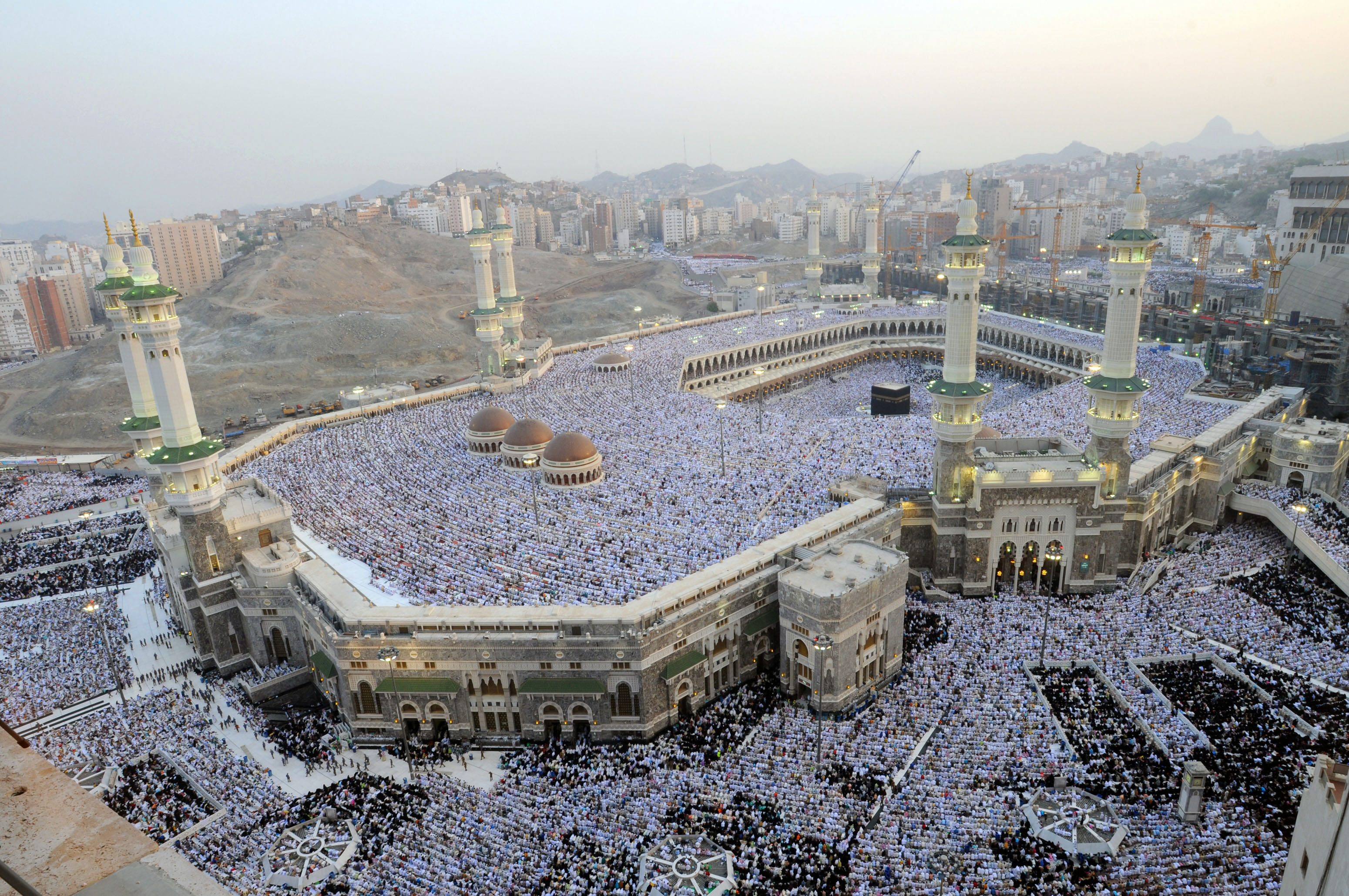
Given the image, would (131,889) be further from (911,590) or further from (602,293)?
(602,293)

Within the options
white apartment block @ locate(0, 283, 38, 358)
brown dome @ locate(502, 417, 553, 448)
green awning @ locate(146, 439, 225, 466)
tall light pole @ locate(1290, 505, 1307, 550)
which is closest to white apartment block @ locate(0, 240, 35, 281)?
white apartment block @ locate(0, 283, 38, 358)

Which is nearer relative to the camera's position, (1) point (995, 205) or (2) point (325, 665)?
(2) point (325, 665)

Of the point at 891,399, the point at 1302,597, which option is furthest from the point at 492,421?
the point at 1302,597

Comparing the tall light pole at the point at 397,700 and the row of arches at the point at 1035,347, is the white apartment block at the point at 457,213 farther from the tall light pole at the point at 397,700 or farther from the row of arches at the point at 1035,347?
the tall light pole at the point at 397,700

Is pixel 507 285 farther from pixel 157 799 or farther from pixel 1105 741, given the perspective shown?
pixel 1105 741

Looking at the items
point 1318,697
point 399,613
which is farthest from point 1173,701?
point 399,613

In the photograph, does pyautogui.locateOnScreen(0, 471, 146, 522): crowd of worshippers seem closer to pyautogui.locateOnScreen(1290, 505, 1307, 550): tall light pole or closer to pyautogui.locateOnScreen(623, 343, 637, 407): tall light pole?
pyautogui.locateOnScreen(623, 343, 637, 407): tall light pole

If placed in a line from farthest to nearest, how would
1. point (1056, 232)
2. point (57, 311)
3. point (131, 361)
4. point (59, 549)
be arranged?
1. point (1056, 232)
2. point (57, 311)
3. point (59, 549)
4. point (131, 361)
